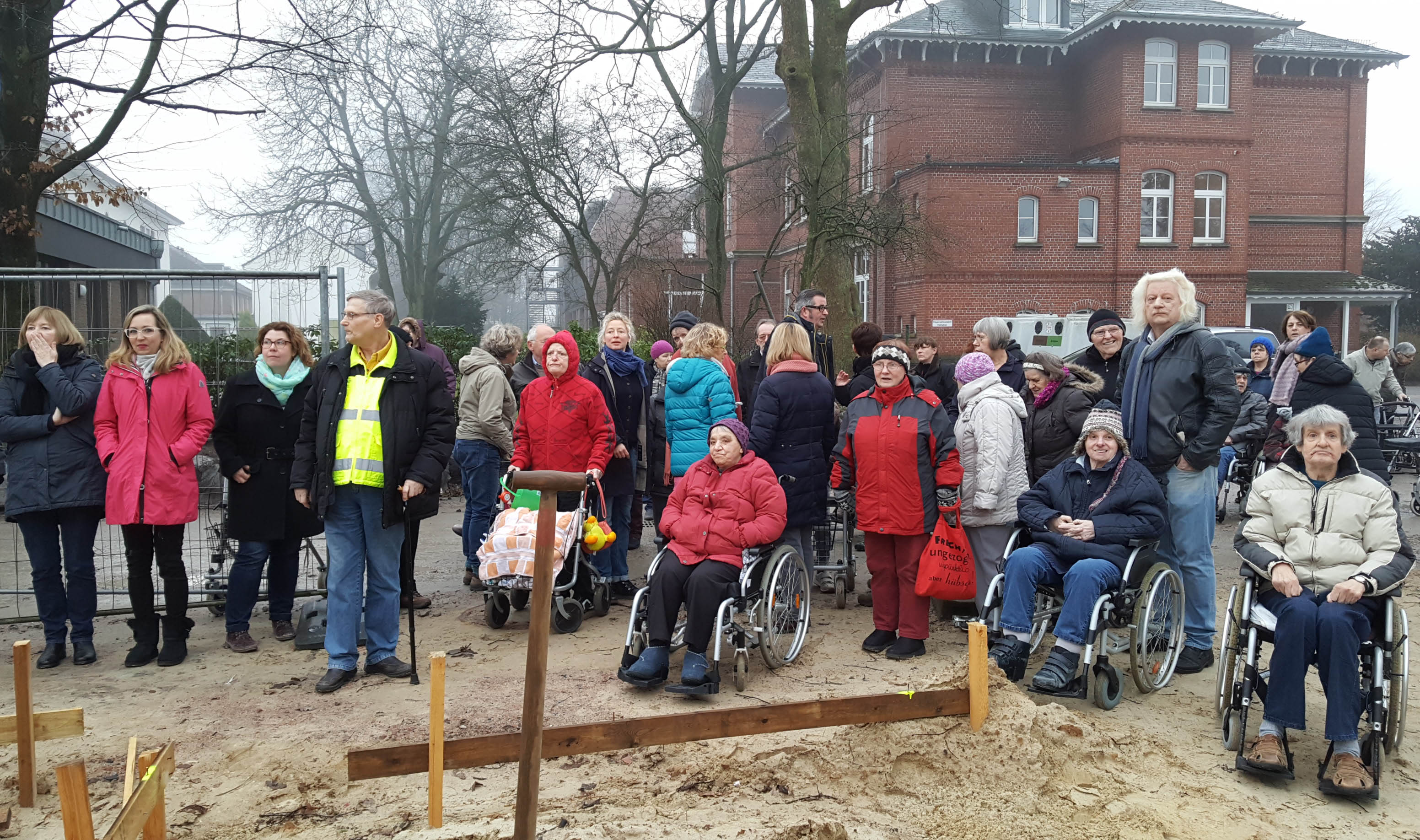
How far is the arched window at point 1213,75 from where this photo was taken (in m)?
30.3

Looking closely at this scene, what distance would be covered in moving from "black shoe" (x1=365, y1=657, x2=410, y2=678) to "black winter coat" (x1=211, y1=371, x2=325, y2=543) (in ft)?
3.45

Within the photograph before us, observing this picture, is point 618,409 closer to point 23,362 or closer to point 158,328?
point 158,328

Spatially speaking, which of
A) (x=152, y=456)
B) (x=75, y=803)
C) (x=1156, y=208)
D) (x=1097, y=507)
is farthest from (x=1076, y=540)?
(x=1156, y=208)

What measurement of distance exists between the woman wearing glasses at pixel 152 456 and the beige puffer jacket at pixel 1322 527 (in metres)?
5.77

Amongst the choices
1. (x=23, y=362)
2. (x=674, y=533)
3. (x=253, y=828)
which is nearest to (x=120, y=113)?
(x=23, y=362)

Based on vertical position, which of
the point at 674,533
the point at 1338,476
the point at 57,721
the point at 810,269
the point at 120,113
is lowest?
the point at 57,721

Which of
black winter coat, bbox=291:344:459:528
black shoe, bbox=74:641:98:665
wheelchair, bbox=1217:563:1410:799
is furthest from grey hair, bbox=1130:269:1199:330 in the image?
black shoe, bbox=74:641:98:665

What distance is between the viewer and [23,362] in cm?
615

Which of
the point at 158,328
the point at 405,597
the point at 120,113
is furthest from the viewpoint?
the point at 120,113

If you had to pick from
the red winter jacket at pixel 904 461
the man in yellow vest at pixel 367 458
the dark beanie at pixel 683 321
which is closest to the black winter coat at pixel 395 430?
the man in yellow vest at pixel 367 458

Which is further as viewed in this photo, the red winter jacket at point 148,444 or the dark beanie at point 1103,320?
the dark beanie at point 1103,320

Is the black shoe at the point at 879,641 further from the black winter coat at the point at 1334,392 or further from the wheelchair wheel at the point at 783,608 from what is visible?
the black winter coat at the point at 1334,392

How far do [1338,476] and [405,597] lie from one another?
6058mm

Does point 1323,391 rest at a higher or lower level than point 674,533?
higher
